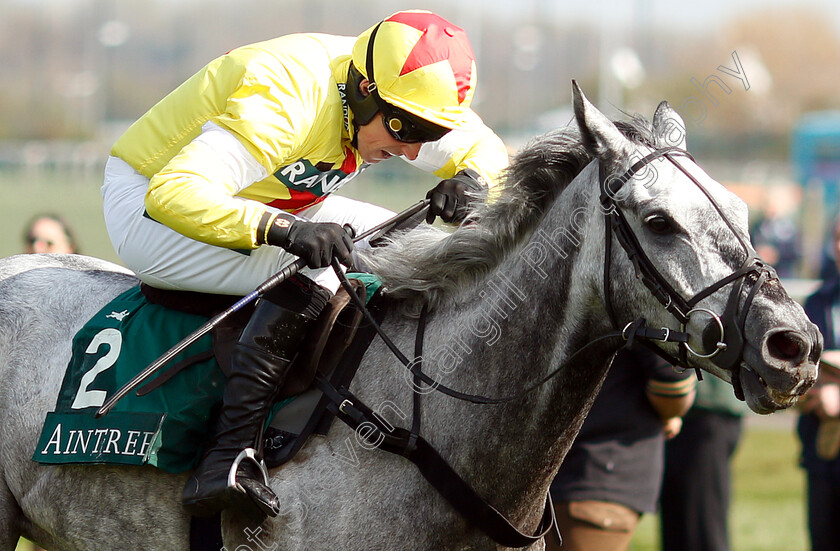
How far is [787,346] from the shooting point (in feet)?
7.47

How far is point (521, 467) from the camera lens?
2.75 m

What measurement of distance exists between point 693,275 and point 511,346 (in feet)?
1.96

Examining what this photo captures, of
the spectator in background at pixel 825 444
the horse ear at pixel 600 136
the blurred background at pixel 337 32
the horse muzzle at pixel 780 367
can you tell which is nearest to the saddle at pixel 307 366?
the horse ear at pixel 600 136

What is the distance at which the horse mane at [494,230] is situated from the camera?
280 cm

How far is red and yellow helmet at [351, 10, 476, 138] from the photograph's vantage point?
286 centimetres

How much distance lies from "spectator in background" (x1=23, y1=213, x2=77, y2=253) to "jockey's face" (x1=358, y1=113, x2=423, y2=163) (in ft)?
11.0

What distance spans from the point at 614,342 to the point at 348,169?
1.11m

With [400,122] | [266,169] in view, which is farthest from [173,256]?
[400,122]

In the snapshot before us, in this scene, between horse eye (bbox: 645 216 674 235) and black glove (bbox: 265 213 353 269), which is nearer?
horse eye (bbox: 645 216 674 235)

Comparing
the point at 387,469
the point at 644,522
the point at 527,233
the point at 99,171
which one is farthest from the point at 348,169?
the point at 99,171

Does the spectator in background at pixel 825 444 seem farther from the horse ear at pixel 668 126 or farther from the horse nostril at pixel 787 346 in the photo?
the horse nostril at pixel 787 346

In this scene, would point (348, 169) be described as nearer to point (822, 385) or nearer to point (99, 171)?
point (822, 385)

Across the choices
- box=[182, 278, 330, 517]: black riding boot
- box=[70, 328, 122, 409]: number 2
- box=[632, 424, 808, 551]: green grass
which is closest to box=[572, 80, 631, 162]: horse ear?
box=[182, 278, 330, 517]: black riding boot

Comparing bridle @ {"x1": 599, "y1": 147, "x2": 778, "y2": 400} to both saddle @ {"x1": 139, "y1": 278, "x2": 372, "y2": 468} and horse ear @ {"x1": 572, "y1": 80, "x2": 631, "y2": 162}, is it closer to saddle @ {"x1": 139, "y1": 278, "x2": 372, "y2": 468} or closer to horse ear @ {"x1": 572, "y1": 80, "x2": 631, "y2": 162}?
horse ear @ {"x1": 572, "y1": 80, "x2": 631, "y2": 162}
